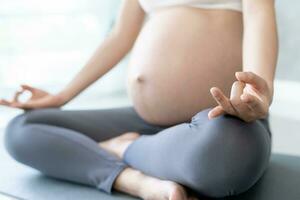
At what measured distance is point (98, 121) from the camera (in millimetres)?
1074

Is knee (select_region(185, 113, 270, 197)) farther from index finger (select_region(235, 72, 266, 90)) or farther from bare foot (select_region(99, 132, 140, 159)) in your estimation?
bare foot (select_region(99, 132, 140, 159))

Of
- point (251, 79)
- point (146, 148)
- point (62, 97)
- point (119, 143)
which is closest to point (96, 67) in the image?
point (62, 97)

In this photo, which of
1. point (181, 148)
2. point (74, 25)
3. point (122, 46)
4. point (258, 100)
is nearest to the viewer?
point (258, 100)

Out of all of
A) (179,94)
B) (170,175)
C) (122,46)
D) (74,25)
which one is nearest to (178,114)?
(179,94)

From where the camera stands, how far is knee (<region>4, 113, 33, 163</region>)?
95cm

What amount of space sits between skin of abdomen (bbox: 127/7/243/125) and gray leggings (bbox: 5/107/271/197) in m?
0.08

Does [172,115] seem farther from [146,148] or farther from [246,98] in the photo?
[246,98]

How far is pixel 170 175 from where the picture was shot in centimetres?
77

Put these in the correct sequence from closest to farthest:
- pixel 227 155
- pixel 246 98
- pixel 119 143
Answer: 1. pixel 246 98
2. pixel 227 155
3. pixel 119 143

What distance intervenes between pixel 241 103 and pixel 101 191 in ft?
1.29

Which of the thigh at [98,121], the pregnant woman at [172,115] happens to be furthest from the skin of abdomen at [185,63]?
the thigh at [98,121]

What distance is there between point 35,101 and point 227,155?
0.56m

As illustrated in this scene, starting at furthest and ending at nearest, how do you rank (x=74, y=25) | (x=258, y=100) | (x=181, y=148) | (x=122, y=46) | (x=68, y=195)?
(x=74, y=25) → (x=122, y=46) → (x=68, y=195) → (x=181, y=148) → (x=258, y=100)

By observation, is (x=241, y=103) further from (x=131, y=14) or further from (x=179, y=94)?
(x=131, y=14)
